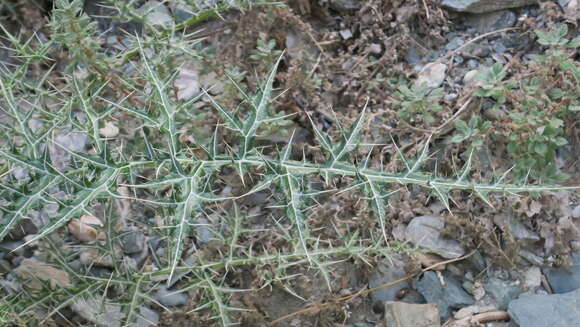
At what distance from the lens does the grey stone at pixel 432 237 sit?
2658 mm

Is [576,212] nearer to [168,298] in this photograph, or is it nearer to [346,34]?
[346,34]

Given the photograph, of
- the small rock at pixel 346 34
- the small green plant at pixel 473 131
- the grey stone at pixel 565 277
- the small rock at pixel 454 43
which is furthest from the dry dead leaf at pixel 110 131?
the grey stone at pixel 565 277

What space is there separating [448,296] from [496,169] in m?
0.64

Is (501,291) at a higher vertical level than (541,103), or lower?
lower

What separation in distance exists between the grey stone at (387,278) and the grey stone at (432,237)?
141mm

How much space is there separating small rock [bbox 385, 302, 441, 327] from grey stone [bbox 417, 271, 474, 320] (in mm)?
55

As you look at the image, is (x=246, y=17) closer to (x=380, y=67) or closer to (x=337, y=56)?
(x=337, y=56)

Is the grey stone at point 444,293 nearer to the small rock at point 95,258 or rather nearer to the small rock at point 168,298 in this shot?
the small rock at point 168,298

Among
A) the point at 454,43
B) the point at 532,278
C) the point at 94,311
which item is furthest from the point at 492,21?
the point at 94,311

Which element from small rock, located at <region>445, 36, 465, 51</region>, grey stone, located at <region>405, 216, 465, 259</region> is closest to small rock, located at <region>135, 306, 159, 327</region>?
grey stone, located at <region>405, 216, 465, 259</region>

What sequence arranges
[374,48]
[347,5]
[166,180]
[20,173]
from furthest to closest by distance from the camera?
[347,5] < [374,48] < [20,173] < [166,180]

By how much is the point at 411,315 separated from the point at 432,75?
1265mm

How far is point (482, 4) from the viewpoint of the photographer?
10.5 ft

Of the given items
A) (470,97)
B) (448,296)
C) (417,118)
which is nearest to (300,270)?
(448,296)
